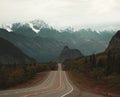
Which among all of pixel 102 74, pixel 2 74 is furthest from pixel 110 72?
pixel 2 74

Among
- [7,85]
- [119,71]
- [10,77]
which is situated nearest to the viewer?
[7,85]

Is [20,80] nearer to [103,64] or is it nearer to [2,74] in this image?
[2,74]

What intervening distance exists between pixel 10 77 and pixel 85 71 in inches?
2835

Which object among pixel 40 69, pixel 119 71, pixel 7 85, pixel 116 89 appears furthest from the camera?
pixel 40 69

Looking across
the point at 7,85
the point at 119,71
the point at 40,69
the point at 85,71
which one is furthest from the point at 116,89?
the point at 40,69

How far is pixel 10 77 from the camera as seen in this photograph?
317 feet

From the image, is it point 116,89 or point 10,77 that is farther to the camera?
point 10,77

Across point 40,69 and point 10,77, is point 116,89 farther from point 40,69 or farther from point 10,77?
point 40,69

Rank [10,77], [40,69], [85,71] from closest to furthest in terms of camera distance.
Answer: [10,77] < [85,71] < [40,69]

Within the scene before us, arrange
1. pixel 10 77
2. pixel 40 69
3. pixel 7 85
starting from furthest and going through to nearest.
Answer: pixel 40 69, pixel 10 77, pixel 7 85

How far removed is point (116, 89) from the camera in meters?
75.9

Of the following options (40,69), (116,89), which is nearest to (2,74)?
(116,89)

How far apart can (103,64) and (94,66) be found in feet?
24.4

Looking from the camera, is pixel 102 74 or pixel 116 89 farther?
pixel 102 74
